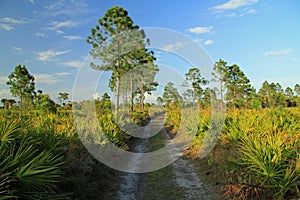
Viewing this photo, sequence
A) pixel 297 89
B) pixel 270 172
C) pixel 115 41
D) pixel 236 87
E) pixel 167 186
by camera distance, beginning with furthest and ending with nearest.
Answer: pixel 297 89 < pixel 236 87 < pixel 115 41 < pixel 167 186 < pixel 270 172

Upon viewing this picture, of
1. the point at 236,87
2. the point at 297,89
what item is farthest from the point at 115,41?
the point at 297,89

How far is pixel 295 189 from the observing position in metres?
4.82

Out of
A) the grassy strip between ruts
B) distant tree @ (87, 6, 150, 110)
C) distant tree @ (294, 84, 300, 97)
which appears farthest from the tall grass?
distant tree @ (294, 84, 300, 97)

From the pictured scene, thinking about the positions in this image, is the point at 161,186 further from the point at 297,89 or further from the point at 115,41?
the point at 297,89

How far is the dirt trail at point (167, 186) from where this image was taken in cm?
645

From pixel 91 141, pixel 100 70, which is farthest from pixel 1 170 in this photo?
pixel 100 70

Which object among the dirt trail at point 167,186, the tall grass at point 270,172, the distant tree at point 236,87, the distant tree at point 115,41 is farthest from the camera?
the distant tree at point 236,87

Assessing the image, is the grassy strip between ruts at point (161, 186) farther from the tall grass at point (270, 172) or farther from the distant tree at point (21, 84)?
the distant tree at point (21, 84)

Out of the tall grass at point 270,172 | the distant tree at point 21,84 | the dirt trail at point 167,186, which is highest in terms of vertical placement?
the distant tree at point 21,84

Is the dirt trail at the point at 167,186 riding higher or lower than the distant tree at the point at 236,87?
lower

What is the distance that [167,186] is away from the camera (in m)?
7.24

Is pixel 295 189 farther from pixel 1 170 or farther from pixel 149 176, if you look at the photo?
pixel 1 170

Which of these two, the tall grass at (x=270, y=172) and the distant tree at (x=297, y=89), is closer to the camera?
the tall grass at (x=270, y=172)

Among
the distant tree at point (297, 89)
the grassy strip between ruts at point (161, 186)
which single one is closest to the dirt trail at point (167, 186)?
the grassy strip between ruts at point (161, 186)
